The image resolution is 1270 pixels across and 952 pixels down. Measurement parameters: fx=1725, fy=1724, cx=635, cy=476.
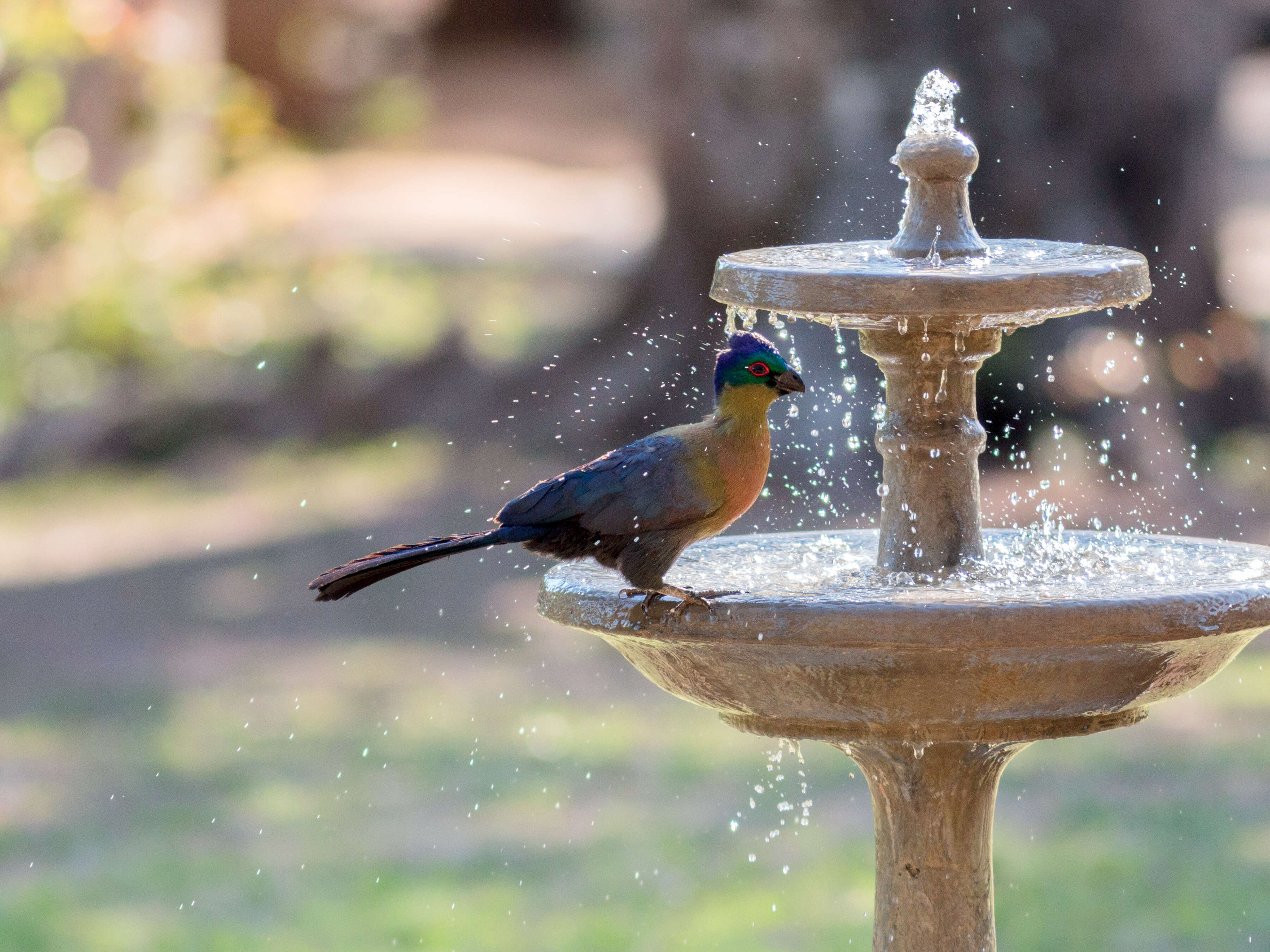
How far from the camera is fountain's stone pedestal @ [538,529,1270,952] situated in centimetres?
257

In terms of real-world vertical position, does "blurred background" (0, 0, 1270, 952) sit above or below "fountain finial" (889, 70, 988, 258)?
below

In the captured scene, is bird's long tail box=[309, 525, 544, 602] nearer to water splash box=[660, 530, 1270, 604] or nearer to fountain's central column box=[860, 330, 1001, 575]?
water splash box=[660, 530, 1270, 604]

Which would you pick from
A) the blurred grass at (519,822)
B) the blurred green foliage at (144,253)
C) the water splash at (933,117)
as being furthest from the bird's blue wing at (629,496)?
the blurred green foliage at (144,253)

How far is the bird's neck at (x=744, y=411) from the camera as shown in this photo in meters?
2.80

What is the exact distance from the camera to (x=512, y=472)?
9.72 m

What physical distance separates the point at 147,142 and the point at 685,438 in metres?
11.8

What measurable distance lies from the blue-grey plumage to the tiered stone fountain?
3.5 inches

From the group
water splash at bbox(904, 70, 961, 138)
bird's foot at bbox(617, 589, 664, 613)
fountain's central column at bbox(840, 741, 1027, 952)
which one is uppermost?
water splash at bbox(904, 70, 961, 138)

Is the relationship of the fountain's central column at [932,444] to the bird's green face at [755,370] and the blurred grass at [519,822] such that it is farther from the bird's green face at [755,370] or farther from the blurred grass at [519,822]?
the blurred grass at [519,822]

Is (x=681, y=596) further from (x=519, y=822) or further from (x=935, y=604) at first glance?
(x=519, y=822)

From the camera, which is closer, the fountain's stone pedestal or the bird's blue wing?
the fountain's stone pedestal

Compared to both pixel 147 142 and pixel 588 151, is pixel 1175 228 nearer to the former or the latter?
pixel 147 142

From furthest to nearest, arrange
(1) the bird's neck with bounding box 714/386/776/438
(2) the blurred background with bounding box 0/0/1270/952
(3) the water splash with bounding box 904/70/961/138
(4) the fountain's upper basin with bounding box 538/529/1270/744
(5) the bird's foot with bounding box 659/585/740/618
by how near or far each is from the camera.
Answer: (2) the blurred background with bounding box 0/0/1270/952
(3) the water splash with bounding box 904/70/961/138
(1) the bird's neck with bounding box 714/386/776/438
(5) the bird's foot with bounding box 659/585/740/618
(4) the fountain's upper basin with bounding box 538/529/1270/744

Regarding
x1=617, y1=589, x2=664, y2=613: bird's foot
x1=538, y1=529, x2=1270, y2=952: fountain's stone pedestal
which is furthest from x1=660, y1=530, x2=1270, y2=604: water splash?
x1=617, y1=589, x2=664, y2=613: bird's foot
